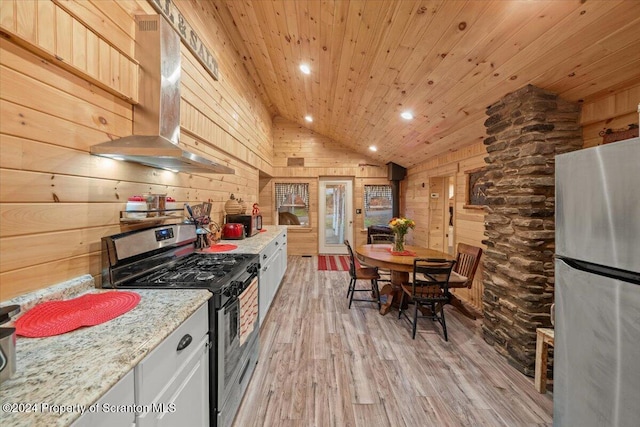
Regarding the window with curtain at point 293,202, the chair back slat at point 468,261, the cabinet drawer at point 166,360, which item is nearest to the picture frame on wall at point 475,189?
the chair back slat at point 468,261

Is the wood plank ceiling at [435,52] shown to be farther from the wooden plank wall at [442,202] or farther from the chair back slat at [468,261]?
the chair back slat at [468,261]

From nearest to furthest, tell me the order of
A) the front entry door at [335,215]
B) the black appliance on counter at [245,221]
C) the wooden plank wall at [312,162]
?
the black appliance on counter at [245,221]
the wooden plank wall at [312,162]
the front entry door at [335,215]

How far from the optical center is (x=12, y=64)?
99 centimetres

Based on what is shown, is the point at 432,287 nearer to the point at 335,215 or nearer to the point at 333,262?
the point at 333,262

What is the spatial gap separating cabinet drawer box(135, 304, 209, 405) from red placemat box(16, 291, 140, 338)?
0.25 meters

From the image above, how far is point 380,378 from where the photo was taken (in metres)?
2.10

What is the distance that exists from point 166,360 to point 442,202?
4837mm

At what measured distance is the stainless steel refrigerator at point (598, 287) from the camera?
1.01 metres

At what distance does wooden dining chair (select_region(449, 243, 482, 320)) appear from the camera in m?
3.06

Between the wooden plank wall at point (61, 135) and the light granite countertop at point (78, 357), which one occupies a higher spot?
the wooden plank wall at point (61, 135)

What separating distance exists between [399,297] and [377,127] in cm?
267

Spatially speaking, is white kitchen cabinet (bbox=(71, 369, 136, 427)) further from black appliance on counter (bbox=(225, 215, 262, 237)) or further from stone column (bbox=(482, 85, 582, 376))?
stone column (bbox=(482, 85, 582, 376))

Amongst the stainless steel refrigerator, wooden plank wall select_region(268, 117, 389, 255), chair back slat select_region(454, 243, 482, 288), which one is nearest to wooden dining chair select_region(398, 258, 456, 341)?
chair back slat select_region(454, 243, 482, 288)

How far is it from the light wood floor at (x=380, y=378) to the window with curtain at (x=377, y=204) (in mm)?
3489
